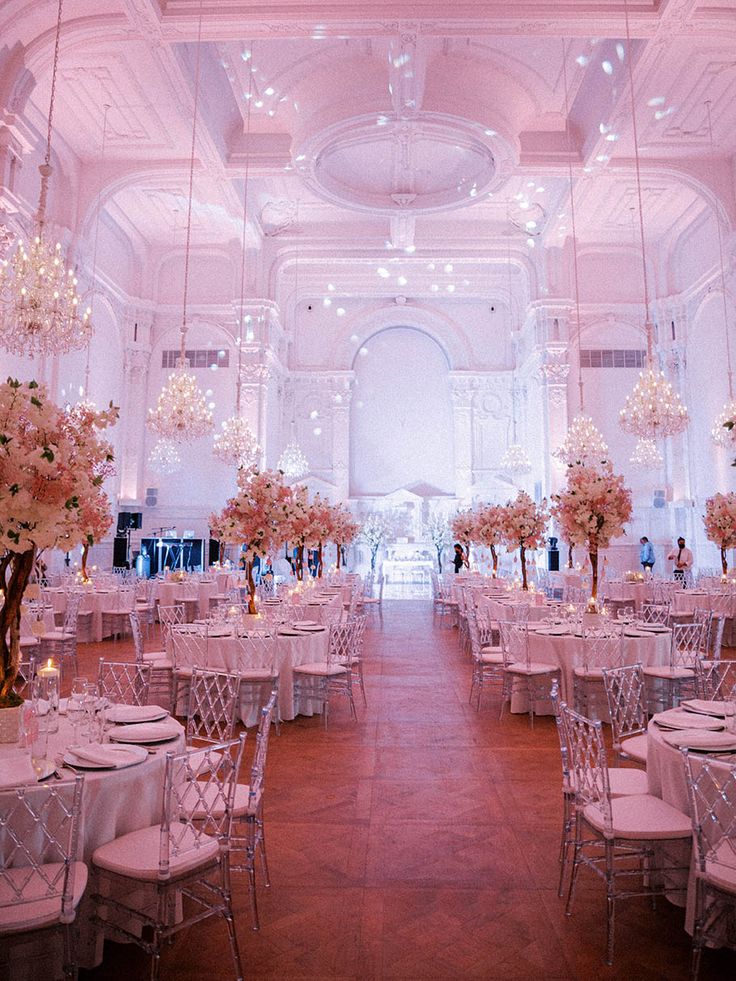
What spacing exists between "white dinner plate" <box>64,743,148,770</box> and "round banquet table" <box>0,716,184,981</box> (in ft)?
0.08

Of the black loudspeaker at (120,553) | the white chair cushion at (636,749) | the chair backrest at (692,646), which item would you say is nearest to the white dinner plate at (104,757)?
the white chair cushion at (636,749)

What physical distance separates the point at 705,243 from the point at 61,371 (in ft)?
50.1

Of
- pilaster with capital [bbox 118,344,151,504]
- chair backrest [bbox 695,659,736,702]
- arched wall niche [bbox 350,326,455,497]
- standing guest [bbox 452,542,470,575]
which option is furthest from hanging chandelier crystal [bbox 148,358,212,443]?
arched wall niche [bbox 350,326,455,497]

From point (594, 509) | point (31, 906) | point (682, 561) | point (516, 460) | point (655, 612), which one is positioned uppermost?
point (516, 460)

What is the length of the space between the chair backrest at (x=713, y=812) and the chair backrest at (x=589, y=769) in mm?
340

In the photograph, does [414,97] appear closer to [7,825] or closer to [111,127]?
[111,127]

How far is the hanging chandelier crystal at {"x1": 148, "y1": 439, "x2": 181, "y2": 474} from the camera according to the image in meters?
18.8

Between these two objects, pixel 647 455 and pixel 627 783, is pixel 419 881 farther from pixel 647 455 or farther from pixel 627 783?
pixel 647 455

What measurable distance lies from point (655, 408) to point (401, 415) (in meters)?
13.3

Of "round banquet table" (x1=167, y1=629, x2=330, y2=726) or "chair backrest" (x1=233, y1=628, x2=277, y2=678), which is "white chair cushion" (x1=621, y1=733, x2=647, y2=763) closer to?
"round banquet table" (x1=167, y1=629, x2=330, y2=726)

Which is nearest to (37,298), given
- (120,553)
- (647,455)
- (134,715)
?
(134,715)

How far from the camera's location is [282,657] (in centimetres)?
611

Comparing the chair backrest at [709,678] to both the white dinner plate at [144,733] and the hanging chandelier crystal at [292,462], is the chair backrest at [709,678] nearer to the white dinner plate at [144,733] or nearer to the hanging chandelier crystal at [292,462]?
the white dinner plate at [144,733]

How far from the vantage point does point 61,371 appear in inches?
541
